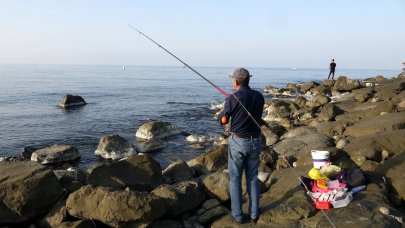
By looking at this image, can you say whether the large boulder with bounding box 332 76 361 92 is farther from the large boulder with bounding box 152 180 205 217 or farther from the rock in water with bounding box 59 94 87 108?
the large boulder with bounding box 152 180 205 217

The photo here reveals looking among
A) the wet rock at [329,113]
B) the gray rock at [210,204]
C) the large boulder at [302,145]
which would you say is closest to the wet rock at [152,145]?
the large boulder at [302,145]

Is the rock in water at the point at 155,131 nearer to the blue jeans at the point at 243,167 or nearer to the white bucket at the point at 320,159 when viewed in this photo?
the white bucket at the point at 320,159

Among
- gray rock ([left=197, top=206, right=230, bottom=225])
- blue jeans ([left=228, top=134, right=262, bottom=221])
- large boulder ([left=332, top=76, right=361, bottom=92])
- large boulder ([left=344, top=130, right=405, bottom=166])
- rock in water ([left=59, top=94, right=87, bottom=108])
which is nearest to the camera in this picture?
blue jeans ([left=228, top=134, right=262, bottom=221])

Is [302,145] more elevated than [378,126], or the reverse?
[378,126]

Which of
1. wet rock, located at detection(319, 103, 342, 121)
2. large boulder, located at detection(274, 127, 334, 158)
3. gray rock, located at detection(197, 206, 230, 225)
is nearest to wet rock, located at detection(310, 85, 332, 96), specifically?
wet rock, located at detection(319, 103, 342, 121)

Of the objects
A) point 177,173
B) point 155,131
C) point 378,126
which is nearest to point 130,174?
point 177,173

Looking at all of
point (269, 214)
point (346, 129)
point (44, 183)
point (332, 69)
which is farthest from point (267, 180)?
point (332, 69)

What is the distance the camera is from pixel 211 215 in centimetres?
666

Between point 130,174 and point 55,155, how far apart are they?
6.37 meters

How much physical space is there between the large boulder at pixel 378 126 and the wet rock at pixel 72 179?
28.5ft

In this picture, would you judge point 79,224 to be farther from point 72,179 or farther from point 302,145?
point 302,145

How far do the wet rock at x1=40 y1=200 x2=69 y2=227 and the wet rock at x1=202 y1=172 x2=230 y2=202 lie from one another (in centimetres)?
271

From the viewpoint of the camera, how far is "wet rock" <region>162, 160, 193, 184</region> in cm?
928

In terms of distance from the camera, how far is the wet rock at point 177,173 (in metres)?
9.28
